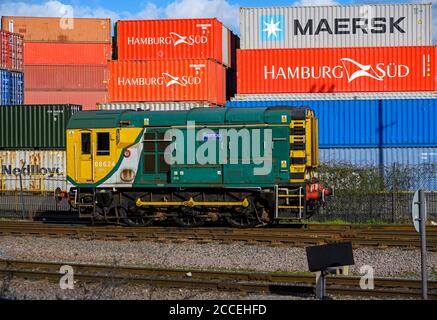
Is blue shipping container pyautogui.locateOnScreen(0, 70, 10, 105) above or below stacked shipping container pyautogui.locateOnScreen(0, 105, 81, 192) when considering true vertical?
above

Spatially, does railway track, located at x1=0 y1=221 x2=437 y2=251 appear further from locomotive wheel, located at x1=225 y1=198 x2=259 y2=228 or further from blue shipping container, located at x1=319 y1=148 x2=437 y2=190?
blue shipping container, located at x1=319 y1=148 x2=437 y2=190

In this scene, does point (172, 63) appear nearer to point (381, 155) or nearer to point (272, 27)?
point (272, 27)

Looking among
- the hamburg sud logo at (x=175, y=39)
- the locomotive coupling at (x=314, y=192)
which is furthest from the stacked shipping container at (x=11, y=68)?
the locomotive coupling at (x=314, y=192)

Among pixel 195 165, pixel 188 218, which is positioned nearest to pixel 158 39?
pixel 195 165

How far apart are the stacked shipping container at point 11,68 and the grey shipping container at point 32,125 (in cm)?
417

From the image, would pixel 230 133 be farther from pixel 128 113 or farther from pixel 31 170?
pixel 31 170

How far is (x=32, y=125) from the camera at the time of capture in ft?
116

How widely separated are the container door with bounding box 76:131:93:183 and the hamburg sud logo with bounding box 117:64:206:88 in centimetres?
1540

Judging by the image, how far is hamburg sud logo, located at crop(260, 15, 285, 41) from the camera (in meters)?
35.8

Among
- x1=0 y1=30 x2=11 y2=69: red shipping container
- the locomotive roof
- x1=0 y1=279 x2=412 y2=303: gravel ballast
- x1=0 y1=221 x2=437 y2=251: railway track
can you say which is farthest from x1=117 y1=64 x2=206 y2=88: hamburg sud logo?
x1=0 y1=279 x2=412 y2=303: gravel ballast

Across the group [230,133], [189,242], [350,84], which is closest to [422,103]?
[350,84]

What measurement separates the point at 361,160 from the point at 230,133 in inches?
582

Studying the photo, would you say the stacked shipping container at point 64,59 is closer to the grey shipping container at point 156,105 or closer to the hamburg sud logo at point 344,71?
the grey shipping container at point 156,105

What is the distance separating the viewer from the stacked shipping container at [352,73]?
107 feet
